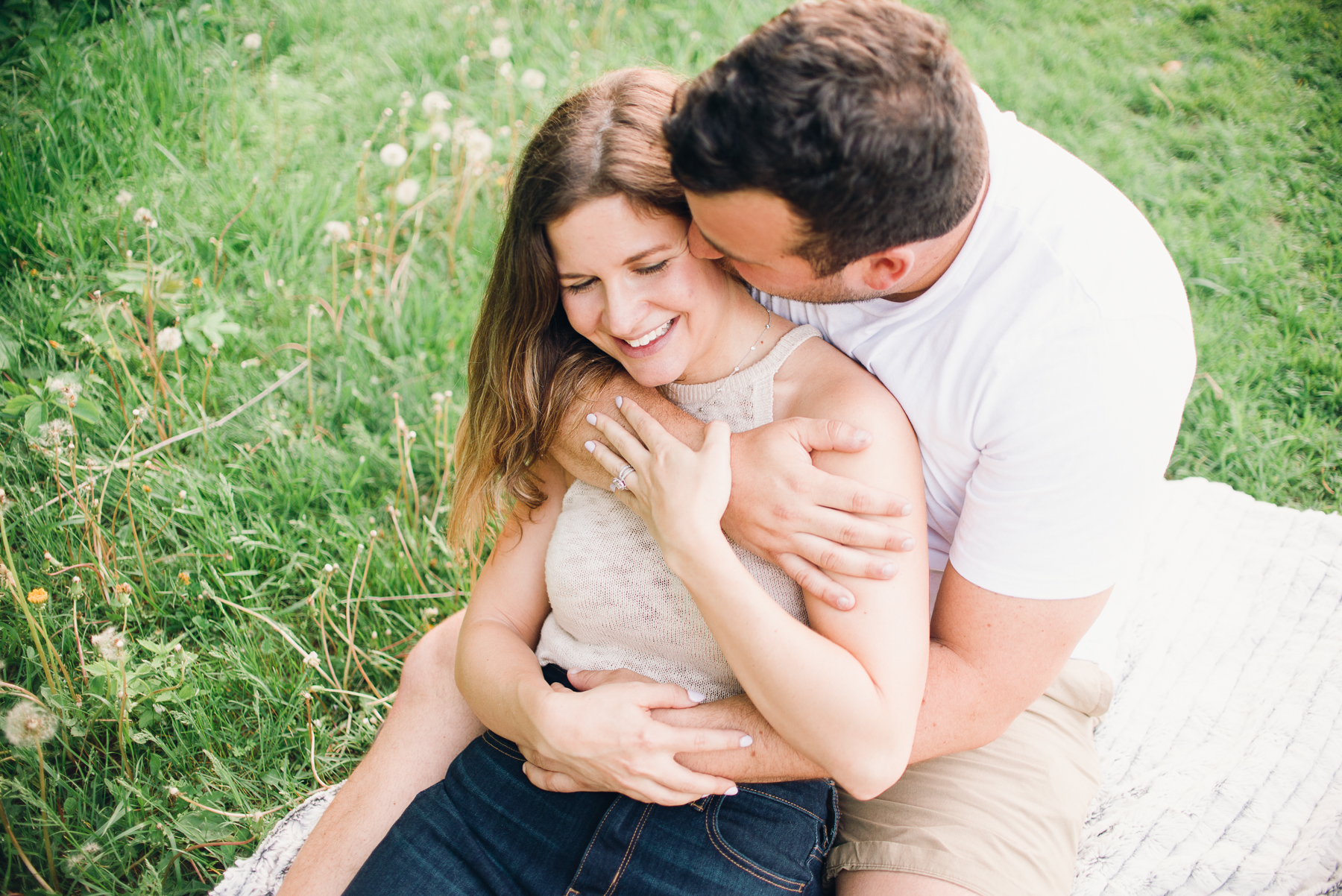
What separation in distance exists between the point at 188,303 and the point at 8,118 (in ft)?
3.98

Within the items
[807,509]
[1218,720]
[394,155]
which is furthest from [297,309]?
[1218,720]

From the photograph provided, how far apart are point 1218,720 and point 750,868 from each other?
1.45 m

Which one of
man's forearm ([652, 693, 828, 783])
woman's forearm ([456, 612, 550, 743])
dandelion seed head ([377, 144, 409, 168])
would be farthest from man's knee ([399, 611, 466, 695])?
dandelion seed head ([377, 144, 409, 168])

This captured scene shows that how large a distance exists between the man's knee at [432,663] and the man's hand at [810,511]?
0.84 meters

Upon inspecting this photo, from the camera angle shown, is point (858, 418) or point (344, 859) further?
point (344, 859)

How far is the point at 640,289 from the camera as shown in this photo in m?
1.85

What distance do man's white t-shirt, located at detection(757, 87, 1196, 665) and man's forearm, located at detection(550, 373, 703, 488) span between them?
50 cm

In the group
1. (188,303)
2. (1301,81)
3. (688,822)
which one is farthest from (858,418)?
(1301,81)

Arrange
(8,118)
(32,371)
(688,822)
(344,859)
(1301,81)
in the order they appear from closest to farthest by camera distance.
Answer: (688,822)
(344,859)
(32,371)
(8,118)
(1301,81)

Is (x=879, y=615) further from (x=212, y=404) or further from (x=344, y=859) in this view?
(x=212, y=404)

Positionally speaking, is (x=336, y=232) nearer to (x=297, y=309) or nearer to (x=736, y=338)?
(x=297, y=309)

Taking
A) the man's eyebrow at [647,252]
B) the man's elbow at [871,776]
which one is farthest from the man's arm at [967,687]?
the man's eyebrow at [647,252]

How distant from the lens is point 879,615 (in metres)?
1.60

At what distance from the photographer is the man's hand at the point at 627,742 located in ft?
5.49
